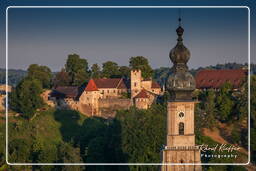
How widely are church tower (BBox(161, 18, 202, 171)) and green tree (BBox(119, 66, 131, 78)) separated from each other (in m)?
39.5

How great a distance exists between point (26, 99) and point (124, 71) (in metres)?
14.3

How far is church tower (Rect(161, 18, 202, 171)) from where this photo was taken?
1201 centimetres

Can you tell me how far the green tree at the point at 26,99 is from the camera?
40188mm

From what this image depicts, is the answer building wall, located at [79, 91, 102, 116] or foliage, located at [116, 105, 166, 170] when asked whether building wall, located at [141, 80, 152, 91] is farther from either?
foliage, located at [116, 105, 166, 170]

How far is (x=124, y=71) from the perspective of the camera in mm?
52469

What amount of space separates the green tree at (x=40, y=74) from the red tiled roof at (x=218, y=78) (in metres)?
15.5

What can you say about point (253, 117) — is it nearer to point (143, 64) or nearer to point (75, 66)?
point (143, 64)

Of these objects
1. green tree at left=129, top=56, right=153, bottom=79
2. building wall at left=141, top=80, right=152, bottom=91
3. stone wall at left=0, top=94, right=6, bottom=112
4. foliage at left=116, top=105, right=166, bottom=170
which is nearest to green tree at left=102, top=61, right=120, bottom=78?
green tree at left=129, top=56, right=153, bottom=79

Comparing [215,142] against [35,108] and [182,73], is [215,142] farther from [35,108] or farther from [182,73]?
[182,73]

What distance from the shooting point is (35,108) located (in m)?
40.8

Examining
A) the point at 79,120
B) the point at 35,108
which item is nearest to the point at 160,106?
the point at 79,120

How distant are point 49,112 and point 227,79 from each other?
14900 millimetres

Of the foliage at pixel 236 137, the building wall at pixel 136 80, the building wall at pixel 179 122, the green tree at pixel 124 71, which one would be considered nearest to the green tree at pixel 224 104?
the foliage at pixel 236 137

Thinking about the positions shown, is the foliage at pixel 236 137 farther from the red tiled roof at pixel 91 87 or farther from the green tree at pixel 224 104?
the red tiled roof at pixel 91 87
